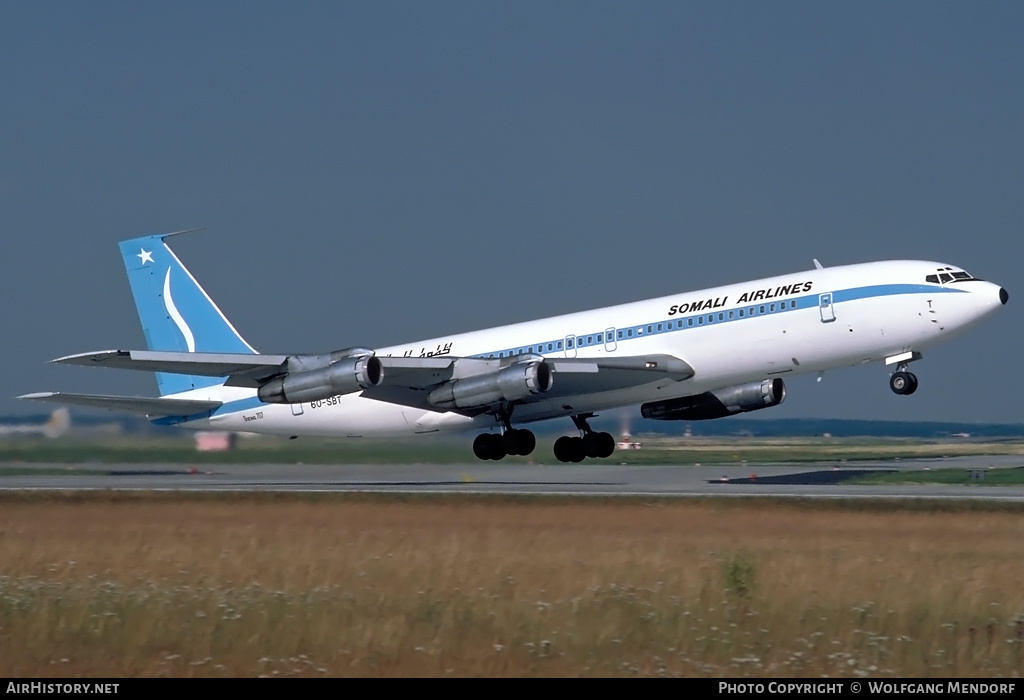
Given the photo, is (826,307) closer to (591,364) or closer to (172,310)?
(591,364)

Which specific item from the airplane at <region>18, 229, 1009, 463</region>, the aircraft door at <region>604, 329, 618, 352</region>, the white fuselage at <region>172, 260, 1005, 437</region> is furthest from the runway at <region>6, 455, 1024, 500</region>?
the aircraft door at <region>604, 329, 618, 352</region>

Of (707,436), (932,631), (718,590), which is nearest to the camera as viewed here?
(932,631)

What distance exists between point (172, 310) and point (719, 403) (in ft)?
63.4

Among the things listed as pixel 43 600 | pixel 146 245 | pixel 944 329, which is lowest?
pixel 43 600

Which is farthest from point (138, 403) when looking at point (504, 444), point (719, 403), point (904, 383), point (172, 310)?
point (904, 383)

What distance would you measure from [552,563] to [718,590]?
148 inches

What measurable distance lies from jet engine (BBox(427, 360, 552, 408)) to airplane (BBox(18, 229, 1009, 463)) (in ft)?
0.14

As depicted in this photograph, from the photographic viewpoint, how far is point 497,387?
35969 millimetres

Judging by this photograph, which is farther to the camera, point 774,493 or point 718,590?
point 774,493


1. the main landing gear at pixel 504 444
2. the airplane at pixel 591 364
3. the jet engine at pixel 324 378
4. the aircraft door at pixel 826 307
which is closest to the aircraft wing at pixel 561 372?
the airplane at pixel 591 364

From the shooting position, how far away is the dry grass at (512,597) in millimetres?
13273

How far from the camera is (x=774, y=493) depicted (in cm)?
3578
